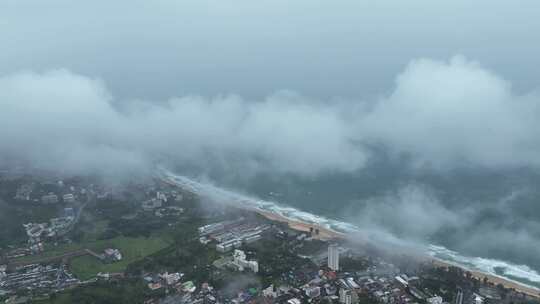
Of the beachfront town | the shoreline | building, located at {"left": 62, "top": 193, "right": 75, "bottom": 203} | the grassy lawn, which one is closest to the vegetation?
the beachfront town

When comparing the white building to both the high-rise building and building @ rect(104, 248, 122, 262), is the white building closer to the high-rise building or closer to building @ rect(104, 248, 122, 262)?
the high-rise building

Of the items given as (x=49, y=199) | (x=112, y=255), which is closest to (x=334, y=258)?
(x=112, y=255)

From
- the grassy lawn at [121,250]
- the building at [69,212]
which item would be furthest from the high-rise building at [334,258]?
the building at [69,212]

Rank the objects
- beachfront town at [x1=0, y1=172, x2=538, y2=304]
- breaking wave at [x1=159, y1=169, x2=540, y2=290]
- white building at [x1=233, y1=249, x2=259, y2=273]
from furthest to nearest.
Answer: white building at [x1=233, y1=249, x2=259, y2=273], breaking wave at [x1=159, y1=169, x2=540, y2=290], beachfront town at [x1=0, y1=172, x2=538, y2=304]

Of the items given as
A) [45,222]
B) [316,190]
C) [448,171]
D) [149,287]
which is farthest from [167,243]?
[448,171]

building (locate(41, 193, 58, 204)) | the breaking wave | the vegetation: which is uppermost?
the breaking wave

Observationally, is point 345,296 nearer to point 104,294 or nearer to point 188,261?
point 188,261
